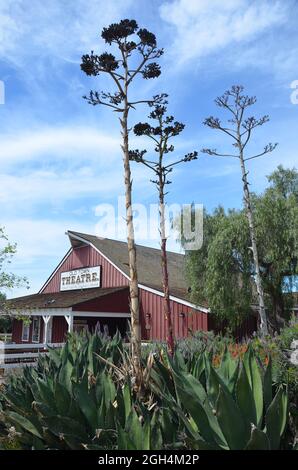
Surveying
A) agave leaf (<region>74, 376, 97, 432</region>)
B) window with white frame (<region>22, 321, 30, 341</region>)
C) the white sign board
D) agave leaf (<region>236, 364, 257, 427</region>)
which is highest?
the white sign board

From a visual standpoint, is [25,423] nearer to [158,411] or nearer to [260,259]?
[158,411]

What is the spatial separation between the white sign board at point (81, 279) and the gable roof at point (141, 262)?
152 cm

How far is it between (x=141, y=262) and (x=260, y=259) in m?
11.0

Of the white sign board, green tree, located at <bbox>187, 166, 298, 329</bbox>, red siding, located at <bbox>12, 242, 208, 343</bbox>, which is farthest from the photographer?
the white sign board

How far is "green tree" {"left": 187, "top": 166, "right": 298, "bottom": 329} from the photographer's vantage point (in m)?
17.5

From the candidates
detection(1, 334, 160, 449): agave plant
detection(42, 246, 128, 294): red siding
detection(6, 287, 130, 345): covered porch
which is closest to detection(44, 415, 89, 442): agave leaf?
detection(1, 334, 160, 449): agave plant

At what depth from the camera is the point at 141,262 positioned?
27.7 meters

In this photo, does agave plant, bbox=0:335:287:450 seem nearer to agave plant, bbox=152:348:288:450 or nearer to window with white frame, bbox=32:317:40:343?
agave plant, bbox=152:348:288:450

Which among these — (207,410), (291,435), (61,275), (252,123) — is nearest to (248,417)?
(207,410)

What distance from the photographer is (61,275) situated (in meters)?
28.8

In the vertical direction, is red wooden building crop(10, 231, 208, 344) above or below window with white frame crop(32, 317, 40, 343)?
above

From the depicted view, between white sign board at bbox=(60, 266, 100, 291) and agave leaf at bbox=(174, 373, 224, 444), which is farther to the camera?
white sign board at bbox=(60, 266, 100, 291)
